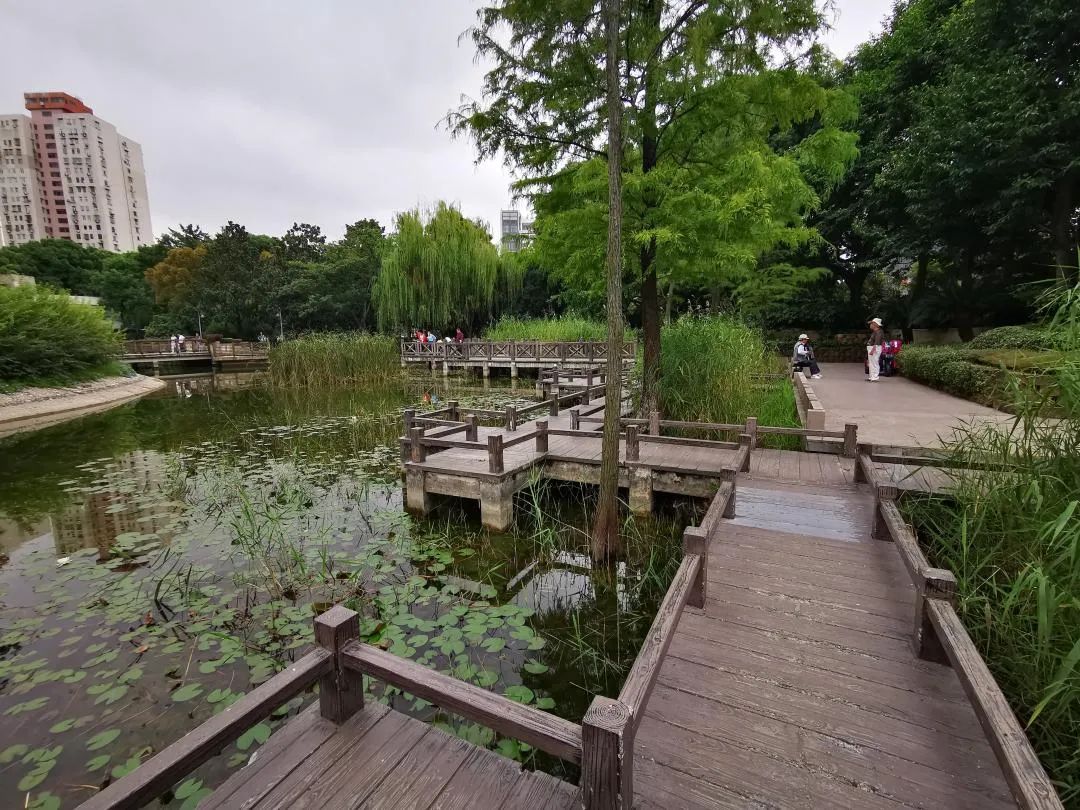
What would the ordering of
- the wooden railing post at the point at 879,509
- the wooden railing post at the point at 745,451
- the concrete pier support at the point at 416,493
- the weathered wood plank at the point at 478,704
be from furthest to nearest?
the concrete pier support at the point at 416,493, the wooden railing post at the point at 745,451, the wooden railing post at the point at 879,509, the weathered wood plank at the point at 478,704

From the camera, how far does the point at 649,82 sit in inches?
266

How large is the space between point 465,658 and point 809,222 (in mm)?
22729

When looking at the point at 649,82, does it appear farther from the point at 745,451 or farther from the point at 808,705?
the point at 808,705

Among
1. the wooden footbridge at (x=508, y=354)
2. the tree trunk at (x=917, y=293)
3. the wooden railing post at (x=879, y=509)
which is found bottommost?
the wooden railing post at (x=879, y=509)

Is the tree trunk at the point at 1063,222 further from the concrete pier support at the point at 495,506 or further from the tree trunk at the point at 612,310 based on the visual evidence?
the concrete pier support at the point at 495,506

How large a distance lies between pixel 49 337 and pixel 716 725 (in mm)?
22599

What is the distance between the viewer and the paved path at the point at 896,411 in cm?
698

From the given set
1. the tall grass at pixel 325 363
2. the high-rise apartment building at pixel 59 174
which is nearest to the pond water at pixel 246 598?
the tall grass at pixel 325 363

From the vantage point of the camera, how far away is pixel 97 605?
441cm

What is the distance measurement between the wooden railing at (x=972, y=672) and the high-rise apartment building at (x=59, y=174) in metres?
119

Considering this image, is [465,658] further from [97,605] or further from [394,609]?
[97,605]

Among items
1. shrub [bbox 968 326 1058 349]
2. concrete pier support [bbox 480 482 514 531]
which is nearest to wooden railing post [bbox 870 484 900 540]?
concrete pier support [bbox 480 482 514 531]

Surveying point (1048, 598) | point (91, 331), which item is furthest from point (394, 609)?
point (91, 331)

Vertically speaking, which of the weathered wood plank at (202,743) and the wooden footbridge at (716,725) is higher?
the weathered wood plank at (202,743)
